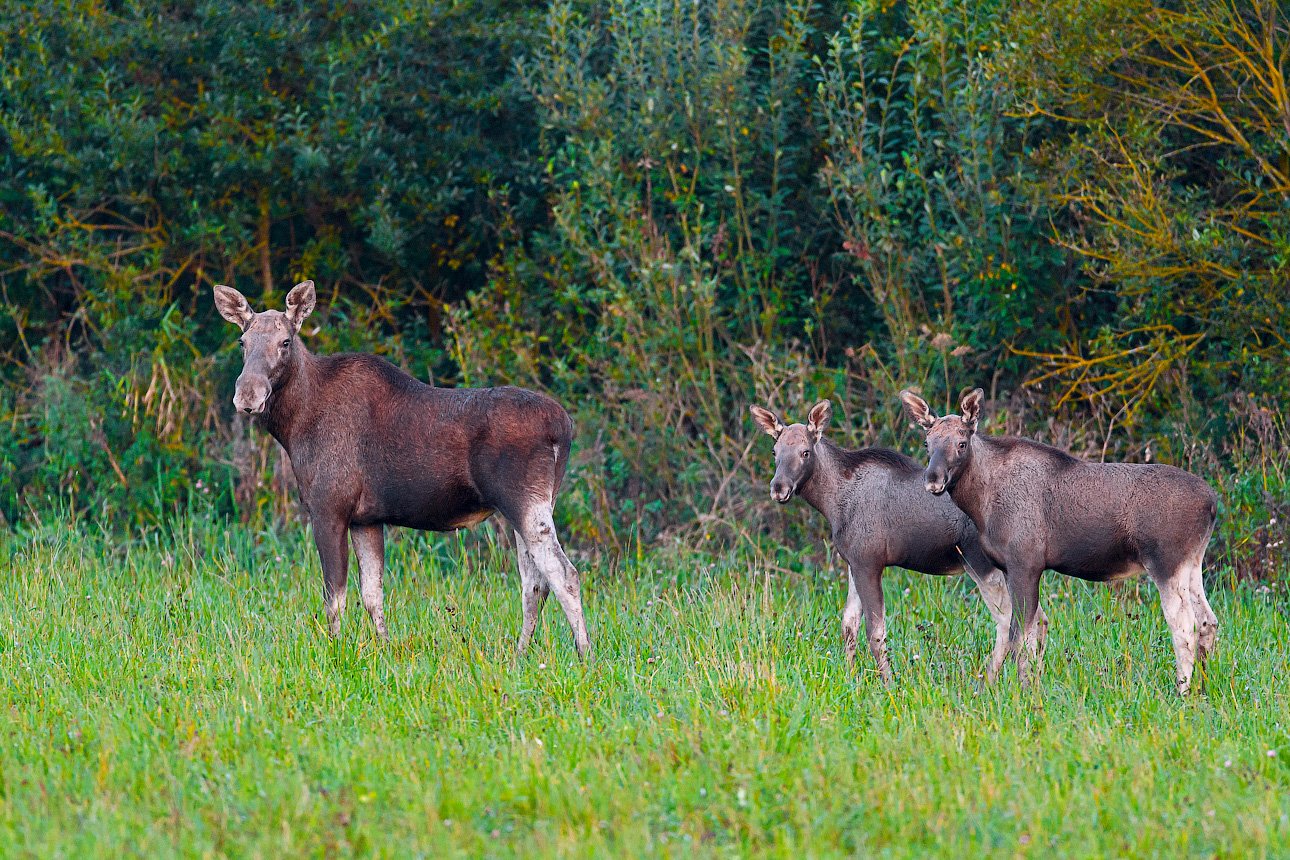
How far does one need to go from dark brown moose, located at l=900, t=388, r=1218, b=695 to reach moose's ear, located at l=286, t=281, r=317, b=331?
378cm

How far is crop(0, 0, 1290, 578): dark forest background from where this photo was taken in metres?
12.0

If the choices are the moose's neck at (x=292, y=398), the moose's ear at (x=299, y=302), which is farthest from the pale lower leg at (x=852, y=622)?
the moose's ear at (x=299, y=302)

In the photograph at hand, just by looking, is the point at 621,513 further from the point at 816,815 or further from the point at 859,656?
the point at 816,815

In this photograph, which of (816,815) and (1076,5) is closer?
(816,815)

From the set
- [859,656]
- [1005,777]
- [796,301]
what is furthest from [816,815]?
[796,301]

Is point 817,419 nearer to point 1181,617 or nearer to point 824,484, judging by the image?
point 824,484

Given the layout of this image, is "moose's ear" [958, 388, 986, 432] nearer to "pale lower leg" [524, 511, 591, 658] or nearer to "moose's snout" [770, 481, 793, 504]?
"moose's snout" [770, 481, 793, 504]

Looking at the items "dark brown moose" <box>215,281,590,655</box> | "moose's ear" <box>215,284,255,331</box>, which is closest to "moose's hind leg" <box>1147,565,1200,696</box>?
"dark brown moose" <box>215,281,590,655</box>

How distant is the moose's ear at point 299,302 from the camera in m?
9.41

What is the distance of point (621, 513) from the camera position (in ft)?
42.8

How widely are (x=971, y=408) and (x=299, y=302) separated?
410 cm

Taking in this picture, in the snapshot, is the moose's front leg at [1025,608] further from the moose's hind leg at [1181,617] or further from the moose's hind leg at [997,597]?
the moose's hind leg at [1181,617]

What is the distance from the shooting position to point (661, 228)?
13961 millimetres

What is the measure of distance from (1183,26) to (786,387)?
4185 millimetres
